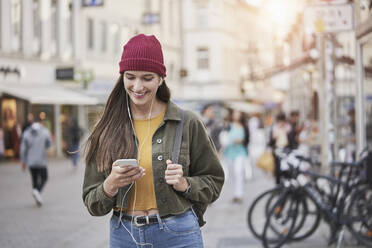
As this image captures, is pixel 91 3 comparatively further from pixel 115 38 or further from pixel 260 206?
pixel 260 206

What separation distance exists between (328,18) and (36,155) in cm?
599

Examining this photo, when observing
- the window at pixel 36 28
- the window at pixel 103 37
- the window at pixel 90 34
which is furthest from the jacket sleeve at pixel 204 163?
the window at pixel 103 37

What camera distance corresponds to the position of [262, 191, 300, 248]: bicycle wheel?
6.77 meters

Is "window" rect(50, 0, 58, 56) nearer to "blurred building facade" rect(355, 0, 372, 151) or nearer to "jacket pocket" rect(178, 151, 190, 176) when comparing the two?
"blurred building facade" rect(355, 0, 372, 151)

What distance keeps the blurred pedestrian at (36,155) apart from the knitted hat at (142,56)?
873cm

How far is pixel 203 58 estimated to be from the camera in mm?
50969

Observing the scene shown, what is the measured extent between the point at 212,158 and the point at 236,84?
5197cm

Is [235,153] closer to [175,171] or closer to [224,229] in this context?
[224,229]

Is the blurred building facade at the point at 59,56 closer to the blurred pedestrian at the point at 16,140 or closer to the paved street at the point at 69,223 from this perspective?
the blurred pedestrian at the point at 16,140

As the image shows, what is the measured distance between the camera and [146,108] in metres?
2.93

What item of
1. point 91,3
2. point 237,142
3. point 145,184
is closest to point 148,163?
point 145,184

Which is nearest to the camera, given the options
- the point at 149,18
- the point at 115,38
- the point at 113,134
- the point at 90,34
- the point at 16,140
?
the point at 113,134

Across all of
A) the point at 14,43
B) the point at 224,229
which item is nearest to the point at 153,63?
the point at 224,229

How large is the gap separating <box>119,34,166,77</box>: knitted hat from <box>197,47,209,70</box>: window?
4803 cm
